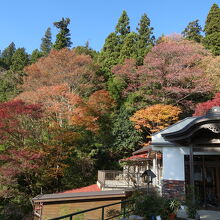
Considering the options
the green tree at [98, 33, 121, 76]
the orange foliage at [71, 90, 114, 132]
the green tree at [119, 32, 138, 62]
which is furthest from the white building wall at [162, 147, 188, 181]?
the green tree at [119, 32, 138, 62]

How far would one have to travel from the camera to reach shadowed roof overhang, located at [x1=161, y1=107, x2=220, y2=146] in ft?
22.9

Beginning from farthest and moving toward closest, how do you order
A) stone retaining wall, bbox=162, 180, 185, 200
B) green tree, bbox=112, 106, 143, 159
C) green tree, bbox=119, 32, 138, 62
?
green tree, bbox=119, 32, 138, 62 → green tree, bbox=112, 106, 143, 159 → stone retaining wall, bbox=162, 180, 185, 200

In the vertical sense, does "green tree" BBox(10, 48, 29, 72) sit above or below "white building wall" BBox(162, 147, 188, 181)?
above

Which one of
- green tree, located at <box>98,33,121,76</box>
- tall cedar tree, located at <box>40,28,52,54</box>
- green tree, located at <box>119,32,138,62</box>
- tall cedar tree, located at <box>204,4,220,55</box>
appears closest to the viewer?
tall cedar tree, located at <box>204,4,220,55</box>

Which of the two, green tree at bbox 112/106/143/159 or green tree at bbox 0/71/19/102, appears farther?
green tree at bbox 0/71/19/102

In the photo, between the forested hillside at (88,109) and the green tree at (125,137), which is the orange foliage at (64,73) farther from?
the green tree at (125,137)

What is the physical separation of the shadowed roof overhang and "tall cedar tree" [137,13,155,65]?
20.6 m

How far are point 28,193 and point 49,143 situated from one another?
153 inches

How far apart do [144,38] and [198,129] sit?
27.3m

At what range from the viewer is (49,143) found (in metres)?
14.9

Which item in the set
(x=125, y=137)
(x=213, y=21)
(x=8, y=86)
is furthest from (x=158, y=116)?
(x=8, y=86)

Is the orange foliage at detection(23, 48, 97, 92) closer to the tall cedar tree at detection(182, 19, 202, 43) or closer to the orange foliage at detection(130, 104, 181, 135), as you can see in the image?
the orange foliage at detection(130, 104, 181, 135)

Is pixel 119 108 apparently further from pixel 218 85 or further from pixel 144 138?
pixel 218 85

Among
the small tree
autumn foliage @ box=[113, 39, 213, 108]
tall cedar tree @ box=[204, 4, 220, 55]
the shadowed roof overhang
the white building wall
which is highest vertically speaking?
tall cedar tree @ box=[204, 4, 220, 55]
